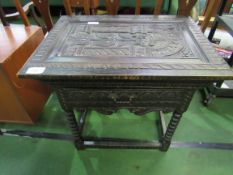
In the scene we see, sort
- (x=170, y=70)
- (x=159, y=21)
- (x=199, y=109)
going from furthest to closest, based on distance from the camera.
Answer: (x=199, y=109)
(x=159, y=21)
(x=170, y=70)

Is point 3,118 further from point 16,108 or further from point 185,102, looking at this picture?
point 185,102

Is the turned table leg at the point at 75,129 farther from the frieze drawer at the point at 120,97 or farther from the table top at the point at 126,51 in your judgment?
the table top at the point at 126,51

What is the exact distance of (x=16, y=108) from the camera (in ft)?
3.83

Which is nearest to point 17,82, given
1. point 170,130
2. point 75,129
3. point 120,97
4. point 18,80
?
point 18,80

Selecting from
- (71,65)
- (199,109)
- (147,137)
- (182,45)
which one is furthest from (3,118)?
(199,109)

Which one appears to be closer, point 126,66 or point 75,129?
point 126,66

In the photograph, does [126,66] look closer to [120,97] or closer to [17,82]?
[120,97]

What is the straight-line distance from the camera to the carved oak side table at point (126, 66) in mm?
670

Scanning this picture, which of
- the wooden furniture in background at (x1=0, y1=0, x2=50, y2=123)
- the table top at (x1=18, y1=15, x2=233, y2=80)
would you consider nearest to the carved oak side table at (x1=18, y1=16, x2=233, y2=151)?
the table top at (x1=18, y1=15, x2=233, y2=80)

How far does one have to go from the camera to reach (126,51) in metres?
0.81

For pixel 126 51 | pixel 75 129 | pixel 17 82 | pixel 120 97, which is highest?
pixel 126 51

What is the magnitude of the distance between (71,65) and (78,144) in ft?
2.03

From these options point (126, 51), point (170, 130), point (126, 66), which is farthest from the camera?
point (170, 130)

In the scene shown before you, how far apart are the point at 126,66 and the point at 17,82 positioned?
73 cm
